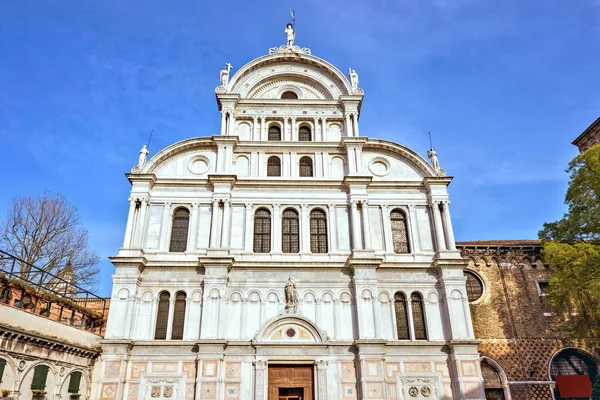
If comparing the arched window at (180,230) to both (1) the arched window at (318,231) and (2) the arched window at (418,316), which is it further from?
(2) the arched window at (418,316)

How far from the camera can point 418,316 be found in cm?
1908

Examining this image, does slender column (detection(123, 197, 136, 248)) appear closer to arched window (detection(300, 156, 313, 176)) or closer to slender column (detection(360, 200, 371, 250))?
arched window (detection(300, 156, 313, 176))

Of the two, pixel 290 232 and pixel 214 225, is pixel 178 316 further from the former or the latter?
pixel 290 232

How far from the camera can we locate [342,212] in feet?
69.1

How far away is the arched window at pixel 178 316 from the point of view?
18.2 meters

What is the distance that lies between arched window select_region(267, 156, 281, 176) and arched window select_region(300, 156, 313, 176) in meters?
1.19

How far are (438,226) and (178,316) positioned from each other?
12458 mm

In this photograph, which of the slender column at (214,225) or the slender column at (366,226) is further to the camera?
the slender column at (366,226)

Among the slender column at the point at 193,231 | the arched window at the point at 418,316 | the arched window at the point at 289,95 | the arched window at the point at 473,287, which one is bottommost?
the arched window at the point at 418,316

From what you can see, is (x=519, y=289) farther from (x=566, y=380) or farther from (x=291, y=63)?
(x=291, y=63)

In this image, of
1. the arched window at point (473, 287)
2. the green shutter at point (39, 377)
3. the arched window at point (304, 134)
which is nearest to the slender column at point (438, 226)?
the arched window at point (473, 287)

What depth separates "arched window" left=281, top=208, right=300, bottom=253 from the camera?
20.4 m

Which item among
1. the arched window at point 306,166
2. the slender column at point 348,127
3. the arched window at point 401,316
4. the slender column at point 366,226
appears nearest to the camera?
the arched window at point 401,316

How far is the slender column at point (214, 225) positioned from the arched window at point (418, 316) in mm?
9090
